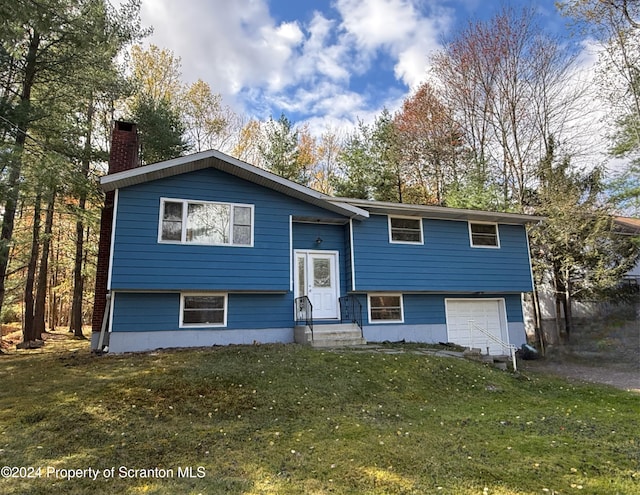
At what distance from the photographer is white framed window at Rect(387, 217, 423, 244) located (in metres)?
12.2

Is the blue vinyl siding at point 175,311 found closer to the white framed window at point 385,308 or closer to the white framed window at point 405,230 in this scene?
the white framed window at point 385,308

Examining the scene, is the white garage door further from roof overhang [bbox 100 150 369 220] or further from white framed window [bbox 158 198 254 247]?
white framed window [bbox 158 198 254 247]

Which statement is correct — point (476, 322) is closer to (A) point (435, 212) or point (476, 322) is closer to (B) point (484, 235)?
(B) point (484, 235)

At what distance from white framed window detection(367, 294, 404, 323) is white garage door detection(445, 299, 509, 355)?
74.2 inches

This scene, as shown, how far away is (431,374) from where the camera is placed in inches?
301

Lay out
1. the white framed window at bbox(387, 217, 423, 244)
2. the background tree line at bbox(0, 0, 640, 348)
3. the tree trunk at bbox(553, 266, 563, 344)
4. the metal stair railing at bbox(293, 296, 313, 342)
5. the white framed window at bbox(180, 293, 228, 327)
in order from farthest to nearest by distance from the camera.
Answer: the tree trunk at bbox(553, 266, 563, 344), the white framed window at bbox(387, 217, 423, 244), the background tree line at bbox(0, 0, 640, 348), the metal stair railing at bbox(293, 296, 313, 342), the white framed window at bbox(180, 293, 228, 327)

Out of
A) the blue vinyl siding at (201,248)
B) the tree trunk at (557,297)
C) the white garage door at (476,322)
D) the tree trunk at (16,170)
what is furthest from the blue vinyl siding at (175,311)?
the tree trunk at (557,297)

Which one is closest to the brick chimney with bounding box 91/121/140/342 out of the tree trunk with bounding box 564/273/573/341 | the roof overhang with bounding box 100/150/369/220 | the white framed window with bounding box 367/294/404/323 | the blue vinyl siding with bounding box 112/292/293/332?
the blue vinyl siding with bounding box 112/292/293/332

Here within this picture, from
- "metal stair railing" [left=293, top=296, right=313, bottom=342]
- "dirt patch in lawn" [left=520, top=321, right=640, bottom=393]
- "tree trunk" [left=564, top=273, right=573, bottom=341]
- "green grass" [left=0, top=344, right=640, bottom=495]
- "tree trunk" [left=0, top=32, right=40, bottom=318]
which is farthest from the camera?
"tree trunk" [left=564, top=273, right=573, bottom=341]

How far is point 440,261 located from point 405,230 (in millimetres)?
1518

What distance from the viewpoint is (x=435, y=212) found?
12.4m

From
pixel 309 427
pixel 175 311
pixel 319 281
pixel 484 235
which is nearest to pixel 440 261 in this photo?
pixel 484 235

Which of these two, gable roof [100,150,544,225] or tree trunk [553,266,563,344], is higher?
gable roof [100,150,544,225]

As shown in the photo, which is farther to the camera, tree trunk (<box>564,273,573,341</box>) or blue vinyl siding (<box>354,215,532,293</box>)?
tree trunk (<box>564,273,573,341</box>)
